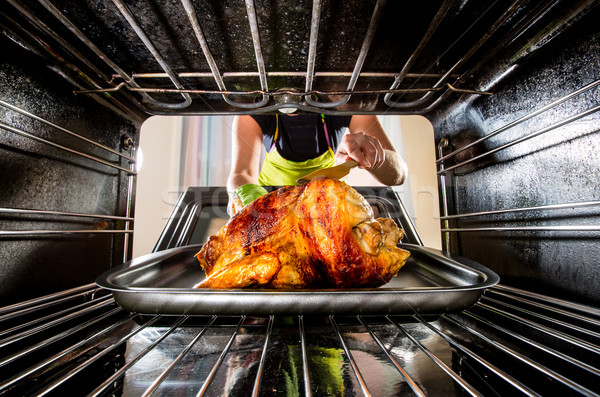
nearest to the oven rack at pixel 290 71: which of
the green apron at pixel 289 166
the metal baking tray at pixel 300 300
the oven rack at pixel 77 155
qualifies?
the oven rack at pixel 77 155

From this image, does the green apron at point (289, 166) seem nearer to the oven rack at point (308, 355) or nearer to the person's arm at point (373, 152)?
the person's arm at point (373, 152)

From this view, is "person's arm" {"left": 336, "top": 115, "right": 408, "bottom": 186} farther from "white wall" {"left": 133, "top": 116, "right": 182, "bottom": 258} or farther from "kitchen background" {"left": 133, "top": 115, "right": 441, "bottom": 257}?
"white wall" {"left": 133, "top": 116, "right": 182, "bottom": 258}

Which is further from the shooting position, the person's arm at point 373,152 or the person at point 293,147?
the person at point 293,147

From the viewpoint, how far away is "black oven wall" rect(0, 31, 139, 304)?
24.2 inches

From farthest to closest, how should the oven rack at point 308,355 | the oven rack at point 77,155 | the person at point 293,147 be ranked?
1. the person at point 293,147
2. the oven rack at point 77,155
3. the oven rack at point 308,355

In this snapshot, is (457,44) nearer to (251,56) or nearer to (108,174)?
(251,56)

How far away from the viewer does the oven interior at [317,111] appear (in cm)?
45

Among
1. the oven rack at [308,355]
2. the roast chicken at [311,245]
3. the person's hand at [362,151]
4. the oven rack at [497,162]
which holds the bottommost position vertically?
the oven rack at [308,355]

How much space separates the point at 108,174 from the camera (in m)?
0.91

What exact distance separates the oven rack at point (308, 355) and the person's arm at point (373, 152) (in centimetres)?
60

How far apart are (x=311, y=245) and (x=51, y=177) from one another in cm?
67

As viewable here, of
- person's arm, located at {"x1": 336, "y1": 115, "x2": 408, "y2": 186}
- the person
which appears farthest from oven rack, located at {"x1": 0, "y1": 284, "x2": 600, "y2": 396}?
the person

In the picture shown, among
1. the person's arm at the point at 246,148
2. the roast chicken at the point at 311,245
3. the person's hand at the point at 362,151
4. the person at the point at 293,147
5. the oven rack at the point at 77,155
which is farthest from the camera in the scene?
the person's arm at the point at 246,148

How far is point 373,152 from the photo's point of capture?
1.10 meters
